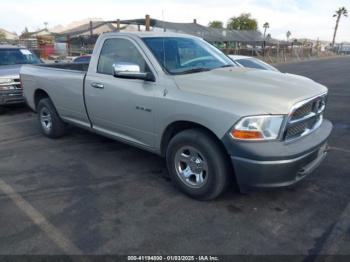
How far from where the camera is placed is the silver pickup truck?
3.11 metres

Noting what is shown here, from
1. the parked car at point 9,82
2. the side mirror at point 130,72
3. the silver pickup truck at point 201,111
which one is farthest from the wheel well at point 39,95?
the side mirror at point 130,72

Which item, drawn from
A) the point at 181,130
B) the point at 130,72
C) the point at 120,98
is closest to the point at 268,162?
the point at 181,130

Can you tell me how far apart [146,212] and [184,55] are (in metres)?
2.09

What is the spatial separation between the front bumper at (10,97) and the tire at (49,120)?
7.45 ft

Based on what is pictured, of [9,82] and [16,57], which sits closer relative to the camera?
[9,82]

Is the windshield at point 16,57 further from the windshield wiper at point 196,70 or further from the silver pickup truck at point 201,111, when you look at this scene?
the windshield wiper at point 196,70

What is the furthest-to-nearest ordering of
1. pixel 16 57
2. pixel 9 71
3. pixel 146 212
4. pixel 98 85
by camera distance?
pixel 16 57 < pixel 9 71 < pixel 98 85 < pixel 146 212

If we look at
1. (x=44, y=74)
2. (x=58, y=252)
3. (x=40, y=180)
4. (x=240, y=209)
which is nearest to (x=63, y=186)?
(x=40, y=180)

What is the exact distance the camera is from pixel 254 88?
3.38 meters

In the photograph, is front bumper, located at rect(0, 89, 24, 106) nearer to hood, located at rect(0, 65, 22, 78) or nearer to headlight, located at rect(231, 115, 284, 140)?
hood, located at rect(0, 65, 22, 78)

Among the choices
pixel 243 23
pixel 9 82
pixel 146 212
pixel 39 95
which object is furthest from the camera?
pixel 243 23

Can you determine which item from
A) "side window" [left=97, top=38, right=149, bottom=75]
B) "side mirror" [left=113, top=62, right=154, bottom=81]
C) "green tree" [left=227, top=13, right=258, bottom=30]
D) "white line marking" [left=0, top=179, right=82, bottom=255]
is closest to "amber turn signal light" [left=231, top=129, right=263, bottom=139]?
"side mirror" [left=113, top=62, right=154, bottom=81]

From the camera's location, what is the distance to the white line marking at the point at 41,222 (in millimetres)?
2908

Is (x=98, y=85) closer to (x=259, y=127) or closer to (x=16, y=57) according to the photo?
(x=259, y=127)
